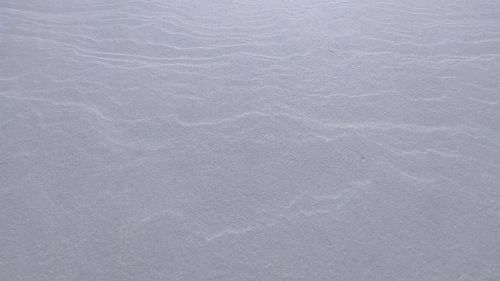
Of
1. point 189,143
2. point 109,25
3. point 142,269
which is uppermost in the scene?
point 109,25

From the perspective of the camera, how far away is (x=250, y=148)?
3250mm

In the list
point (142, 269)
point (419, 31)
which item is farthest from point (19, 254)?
point (419, 31)

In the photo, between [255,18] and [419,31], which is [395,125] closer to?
[419,31]

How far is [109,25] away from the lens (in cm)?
503

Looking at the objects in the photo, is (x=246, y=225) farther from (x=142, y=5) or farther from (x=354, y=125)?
(x=142, y=5)

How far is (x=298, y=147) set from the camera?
10.6ft

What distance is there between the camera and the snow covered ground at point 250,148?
97.5 inches

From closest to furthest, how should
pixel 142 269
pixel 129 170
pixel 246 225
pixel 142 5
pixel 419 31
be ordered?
pixel 142 269 → pixel 246 225 → pixel 129 170 → pixel 419 31 → pixel 142 5

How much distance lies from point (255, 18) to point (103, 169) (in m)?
2.84

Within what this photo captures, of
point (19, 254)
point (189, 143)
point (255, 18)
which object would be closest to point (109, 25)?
point (255, 18)

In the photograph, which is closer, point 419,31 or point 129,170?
point 129,170

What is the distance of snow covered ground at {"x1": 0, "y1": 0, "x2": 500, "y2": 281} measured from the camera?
8.13ft

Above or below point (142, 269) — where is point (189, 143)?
above

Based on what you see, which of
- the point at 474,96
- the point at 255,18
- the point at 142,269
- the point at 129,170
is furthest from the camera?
the point at 255,18
